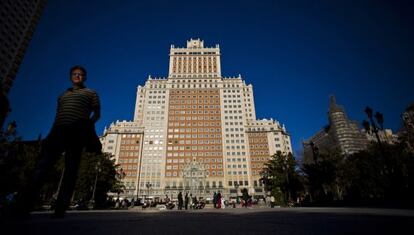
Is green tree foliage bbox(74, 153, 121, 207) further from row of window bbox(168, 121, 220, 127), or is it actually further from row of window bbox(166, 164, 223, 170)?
row of window bbox(168, 121, 220, 127)

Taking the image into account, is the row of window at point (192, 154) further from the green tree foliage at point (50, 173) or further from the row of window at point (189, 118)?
the green tree foliage at point (50, 173)

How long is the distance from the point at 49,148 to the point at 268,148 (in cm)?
8488

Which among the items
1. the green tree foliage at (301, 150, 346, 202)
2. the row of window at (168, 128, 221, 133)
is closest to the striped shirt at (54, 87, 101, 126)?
the green tree foliage at (301, 150, 346, 202)

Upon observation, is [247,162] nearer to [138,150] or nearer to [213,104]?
[213,104]

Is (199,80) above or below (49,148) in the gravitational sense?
above

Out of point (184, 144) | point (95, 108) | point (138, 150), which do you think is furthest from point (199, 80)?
point (95, 108)

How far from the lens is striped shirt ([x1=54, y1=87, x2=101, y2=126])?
11.3ft

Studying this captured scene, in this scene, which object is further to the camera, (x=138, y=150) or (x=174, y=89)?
(x=174, y=89)

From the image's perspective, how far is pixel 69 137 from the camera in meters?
3.40

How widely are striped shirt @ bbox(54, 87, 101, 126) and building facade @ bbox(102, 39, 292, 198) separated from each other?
71.0 meters

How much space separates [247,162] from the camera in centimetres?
7869

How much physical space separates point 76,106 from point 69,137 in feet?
1.79

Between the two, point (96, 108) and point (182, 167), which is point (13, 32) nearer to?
point (182, 167)

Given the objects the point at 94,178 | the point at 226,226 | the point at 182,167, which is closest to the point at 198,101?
the point at 182,167
